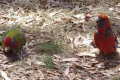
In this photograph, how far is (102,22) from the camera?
338 cm

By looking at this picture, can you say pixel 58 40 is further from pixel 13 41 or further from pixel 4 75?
pixel 4 75

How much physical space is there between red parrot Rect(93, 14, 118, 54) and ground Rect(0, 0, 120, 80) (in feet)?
0.77

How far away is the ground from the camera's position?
3.13 m

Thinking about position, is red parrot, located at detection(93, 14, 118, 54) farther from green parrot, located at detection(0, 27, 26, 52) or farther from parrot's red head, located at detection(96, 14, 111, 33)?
green parrot, located at detection(0, 27, 26, 52)

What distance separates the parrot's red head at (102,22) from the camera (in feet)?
11.1

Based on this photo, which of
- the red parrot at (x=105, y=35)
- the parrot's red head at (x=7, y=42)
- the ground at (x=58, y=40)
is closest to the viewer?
the ground at (x=58, y=40)

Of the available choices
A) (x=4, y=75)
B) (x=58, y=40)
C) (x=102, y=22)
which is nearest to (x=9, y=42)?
(x=4, y=75)

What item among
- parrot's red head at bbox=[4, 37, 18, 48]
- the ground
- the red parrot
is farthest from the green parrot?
the red parrot

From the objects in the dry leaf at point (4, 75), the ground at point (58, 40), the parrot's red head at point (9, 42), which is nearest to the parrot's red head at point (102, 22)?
the ground at point (58, 40)

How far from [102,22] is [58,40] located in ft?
3.25

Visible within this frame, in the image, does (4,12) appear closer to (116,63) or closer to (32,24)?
(32,24)

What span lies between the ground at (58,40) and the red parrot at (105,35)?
235 millimetres

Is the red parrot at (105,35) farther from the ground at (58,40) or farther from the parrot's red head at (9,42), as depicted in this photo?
the parrot's red head at (9,42)

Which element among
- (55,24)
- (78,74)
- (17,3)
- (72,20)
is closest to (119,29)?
(72,20)
